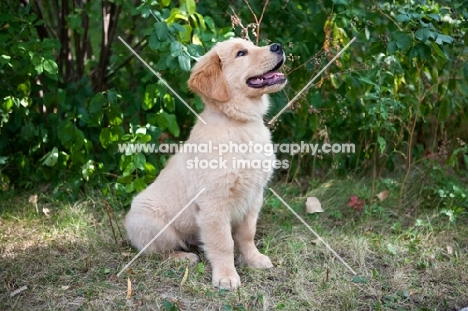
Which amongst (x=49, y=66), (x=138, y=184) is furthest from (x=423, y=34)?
(x=49, y=66)

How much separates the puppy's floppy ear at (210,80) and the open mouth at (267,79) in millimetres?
157

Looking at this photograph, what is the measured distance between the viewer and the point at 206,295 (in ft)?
9.74

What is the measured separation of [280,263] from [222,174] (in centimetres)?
67

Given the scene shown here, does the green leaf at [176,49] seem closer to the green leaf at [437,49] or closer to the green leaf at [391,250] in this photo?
the green leaf at [437,49]

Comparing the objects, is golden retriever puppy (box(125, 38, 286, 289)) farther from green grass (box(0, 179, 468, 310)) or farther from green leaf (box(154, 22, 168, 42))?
green leaf (box(154, 22, 168, 42))

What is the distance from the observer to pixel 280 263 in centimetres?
339

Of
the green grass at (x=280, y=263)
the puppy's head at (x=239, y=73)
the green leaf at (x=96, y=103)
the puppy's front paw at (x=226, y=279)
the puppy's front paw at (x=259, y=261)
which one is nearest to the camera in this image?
the green grass at (x=280, y=263)

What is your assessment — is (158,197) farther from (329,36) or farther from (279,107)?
(329,36)

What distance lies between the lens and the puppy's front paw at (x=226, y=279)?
10.1 feet

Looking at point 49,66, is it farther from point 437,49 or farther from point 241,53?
point 437,49

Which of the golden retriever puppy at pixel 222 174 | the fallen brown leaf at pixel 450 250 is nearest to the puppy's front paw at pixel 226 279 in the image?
the golden retriever puppy at pixel 222 174

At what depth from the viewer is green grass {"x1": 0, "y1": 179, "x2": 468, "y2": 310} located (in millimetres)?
2936

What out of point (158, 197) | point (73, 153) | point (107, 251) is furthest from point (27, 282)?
point (73, 153)

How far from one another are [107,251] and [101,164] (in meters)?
0.94
